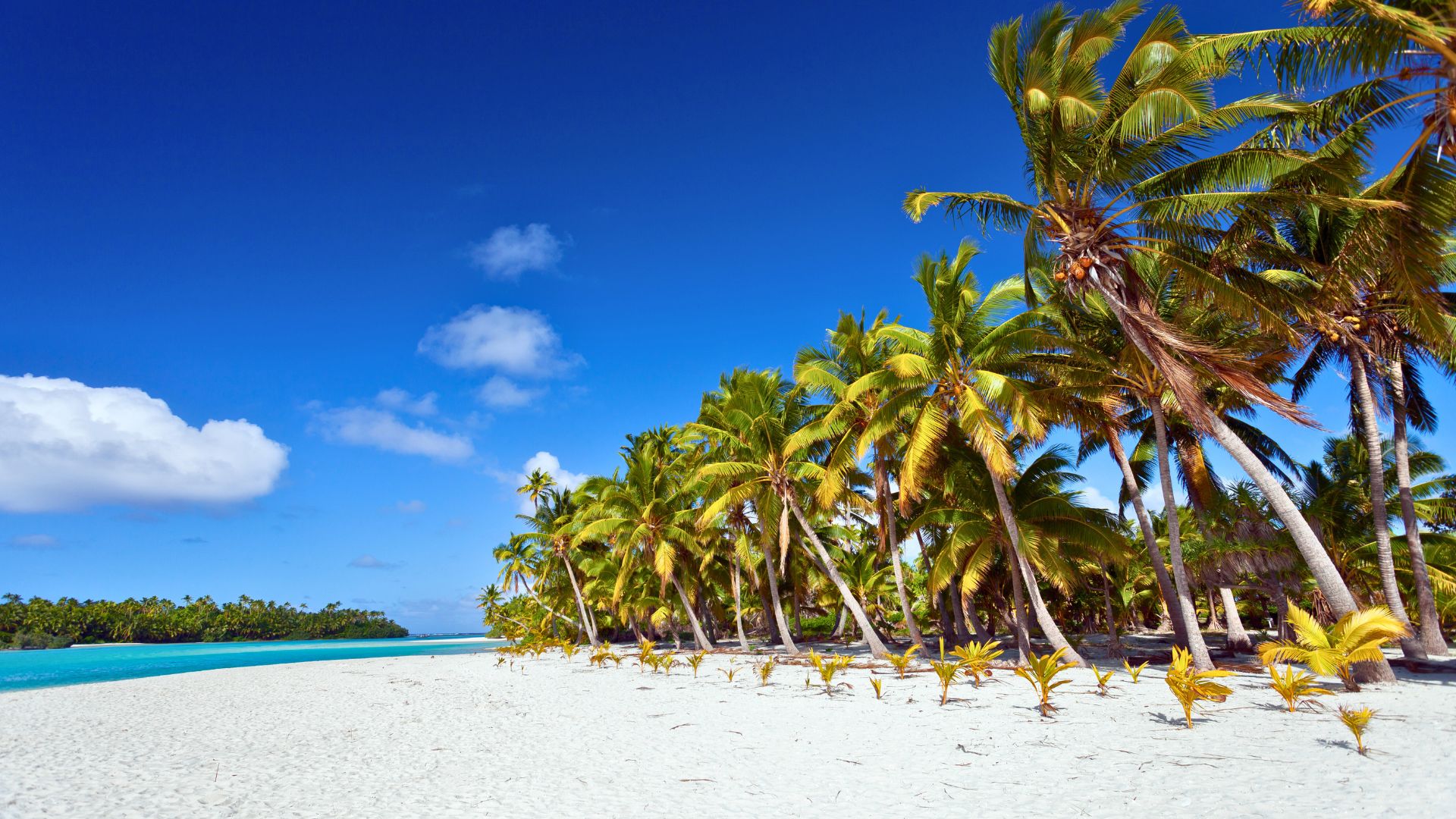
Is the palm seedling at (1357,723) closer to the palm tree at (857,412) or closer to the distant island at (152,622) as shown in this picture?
the palm tree at (857,412)

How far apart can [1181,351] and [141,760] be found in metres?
16.0

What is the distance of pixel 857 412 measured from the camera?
17.0 metres

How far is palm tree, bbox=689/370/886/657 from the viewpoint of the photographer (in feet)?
58.5

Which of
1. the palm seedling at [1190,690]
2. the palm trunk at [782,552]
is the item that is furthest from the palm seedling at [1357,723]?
the palm trunk at [782,552]

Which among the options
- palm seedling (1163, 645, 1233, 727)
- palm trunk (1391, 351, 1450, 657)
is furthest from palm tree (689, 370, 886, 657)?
palm trunk (1391, 351, 1450, 657)

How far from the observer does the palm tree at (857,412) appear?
14.9 meters

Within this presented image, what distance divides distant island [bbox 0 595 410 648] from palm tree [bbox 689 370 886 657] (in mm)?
92421

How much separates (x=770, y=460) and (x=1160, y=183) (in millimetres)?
11164

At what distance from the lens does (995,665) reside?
1447 cm

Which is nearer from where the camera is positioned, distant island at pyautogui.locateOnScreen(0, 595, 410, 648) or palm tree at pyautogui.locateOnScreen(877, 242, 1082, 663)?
palm tree at pyautogui.locateOnScreen(877, 242, 1082, 663)

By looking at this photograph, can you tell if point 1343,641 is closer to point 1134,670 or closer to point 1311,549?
point 1311,549

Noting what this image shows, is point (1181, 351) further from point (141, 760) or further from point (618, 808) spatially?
point (141, 760)

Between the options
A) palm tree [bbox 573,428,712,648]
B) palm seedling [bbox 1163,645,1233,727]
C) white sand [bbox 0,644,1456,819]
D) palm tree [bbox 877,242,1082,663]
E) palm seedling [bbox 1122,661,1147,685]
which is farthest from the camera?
palm tree [bbox 573,428,712,648]

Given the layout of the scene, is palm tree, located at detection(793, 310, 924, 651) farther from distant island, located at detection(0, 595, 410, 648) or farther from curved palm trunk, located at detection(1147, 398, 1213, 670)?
distant island, located at detection(0, 595, 410, 648)
